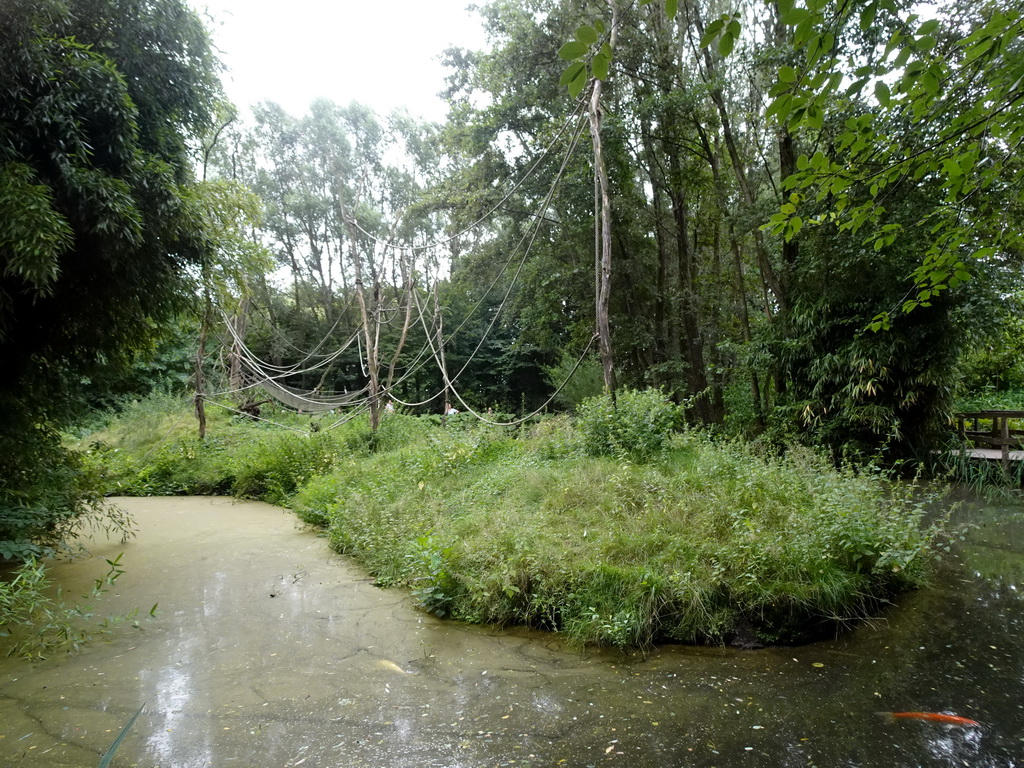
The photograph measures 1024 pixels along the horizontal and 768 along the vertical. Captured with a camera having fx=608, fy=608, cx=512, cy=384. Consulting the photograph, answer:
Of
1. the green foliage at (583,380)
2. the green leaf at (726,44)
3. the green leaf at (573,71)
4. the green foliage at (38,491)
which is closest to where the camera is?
the green leaf at (573,71)

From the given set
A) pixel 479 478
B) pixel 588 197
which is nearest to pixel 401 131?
pixel 588 197

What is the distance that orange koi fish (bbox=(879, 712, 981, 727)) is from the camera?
238 cm

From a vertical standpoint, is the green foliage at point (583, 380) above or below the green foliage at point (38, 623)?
above

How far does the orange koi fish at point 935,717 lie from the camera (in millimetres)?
2375

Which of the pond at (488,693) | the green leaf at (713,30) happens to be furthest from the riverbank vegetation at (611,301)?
the pond at (488,693)

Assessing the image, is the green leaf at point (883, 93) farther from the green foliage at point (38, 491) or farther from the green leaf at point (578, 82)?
the green foliage at point (38, 491)

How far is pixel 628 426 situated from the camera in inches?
228

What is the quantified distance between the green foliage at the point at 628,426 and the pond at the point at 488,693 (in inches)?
95.6

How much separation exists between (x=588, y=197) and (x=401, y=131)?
12923 mm

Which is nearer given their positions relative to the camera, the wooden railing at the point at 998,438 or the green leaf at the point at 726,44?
the green leaf at the point at 726,44

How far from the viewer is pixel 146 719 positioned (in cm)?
238

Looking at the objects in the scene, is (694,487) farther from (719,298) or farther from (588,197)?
(719,298)

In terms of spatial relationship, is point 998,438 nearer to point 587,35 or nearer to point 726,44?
point 726,44

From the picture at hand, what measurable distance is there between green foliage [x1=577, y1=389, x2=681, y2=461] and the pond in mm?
2427
